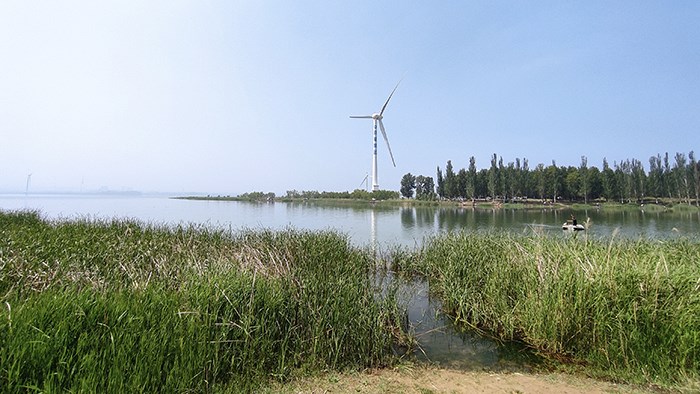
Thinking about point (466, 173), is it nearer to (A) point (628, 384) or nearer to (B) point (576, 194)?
(B) point (576, 194)

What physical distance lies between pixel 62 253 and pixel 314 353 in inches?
274

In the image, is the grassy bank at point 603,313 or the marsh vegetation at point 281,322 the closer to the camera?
the marsh vegetation at point 281,322

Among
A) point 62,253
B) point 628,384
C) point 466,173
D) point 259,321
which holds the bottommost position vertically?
point 628,384

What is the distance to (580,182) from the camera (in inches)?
2985

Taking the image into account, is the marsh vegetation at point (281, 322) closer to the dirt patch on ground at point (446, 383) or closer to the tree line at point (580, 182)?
the dirt patch on ground at point (446, 383)

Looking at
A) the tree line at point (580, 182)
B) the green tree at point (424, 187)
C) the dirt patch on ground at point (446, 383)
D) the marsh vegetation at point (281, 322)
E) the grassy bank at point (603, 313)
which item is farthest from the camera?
the green tree at point (424, 187)

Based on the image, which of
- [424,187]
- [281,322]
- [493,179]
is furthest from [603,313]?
[424,187]

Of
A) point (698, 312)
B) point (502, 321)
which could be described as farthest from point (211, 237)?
point (698, 312)

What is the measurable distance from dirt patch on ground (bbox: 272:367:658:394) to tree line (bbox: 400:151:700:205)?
82.7 m

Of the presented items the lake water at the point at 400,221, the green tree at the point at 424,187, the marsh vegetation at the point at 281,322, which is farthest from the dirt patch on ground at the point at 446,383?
the green tree at the point at 424,187

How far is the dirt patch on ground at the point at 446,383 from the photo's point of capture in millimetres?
4223

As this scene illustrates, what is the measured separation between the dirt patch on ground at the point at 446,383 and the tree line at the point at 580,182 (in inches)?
3256

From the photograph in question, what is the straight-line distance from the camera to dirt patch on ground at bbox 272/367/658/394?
422 cm

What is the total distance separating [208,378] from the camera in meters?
4.18
